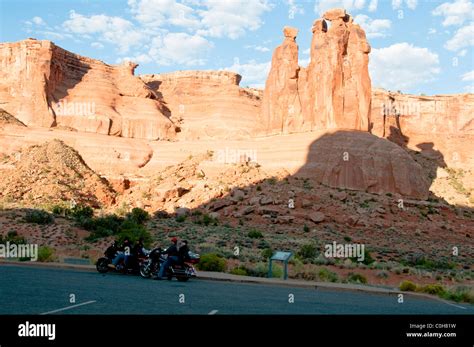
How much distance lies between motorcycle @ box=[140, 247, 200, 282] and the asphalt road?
40cm

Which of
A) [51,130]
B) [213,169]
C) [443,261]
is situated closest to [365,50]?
[213,169]

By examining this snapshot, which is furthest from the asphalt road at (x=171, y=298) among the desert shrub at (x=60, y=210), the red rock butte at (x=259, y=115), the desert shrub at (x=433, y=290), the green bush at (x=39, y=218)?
the red rock butte at (x=259, y=115)

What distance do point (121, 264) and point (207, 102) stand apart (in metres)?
92.5

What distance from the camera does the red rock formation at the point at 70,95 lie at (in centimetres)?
8700

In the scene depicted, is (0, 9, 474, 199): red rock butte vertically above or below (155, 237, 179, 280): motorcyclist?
above

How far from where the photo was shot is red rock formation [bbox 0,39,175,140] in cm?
8700

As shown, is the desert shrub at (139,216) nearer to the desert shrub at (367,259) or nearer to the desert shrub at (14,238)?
the desert shrub at (14,238)

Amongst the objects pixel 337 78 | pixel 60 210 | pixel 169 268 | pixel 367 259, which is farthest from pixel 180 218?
pixel 169 268

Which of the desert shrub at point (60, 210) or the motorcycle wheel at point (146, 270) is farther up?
the desert shrub at point (60, 210)

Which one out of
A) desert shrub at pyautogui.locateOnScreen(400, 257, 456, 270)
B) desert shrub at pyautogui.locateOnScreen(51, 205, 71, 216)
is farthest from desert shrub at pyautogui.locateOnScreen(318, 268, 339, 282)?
desert shrub at pyautogui.locateOnScreen(51, 205, 71, 216)

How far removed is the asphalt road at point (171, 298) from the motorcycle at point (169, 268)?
15.6 inches

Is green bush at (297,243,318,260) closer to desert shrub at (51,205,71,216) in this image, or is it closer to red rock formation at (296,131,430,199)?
red rock formation at (296,131,430,199)

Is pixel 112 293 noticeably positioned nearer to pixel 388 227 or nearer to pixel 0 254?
pixel 0 254

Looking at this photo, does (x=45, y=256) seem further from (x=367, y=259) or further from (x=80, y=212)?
(x=80, y=212)
